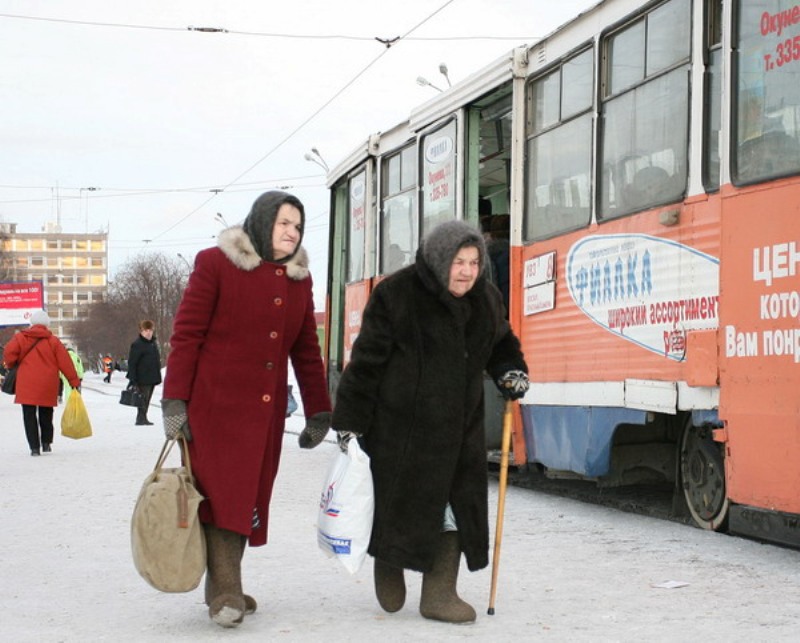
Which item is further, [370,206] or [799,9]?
[370,206]

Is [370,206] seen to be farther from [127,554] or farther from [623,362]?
[127,554]

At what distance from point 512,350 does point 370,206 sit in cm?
907

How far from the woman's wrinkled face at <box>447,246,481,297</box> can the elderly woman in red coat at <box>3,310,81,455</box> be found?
10.6 m

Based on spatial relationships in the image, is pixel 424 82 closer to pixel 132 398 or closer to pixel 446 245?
pixel 132 398

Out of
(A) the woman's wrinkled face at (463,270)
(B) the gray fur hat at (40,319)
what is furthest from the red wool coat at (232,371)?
(B) the gray fur hat at (40,319)

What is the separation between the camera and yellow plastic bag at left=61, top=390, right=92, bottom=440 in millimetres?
16359

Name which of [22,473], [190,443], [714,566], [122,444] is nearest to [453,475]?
[190,443]

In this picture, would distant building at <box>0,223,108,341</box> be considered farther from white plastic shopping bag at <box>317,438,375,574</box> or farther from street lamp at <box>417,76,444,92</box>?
white plastic shopping bag at <box>317,438,375,574</box>

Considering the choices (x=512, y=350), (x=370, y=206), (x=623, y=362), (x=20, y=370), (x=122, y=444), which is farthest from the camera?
(x=122, y=444)

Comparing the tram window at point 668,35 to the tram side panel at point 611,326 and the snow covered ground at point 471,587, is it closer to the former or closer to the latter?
the tram side panel at point 611,326

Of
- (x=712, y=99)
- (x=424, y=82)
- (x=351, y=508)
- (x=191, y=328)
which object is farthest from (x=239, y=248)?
(x=424, y=82)

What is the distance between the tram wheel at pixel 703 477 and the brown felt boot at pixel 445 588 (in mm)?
2571

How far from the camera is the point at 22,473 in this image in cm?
1402

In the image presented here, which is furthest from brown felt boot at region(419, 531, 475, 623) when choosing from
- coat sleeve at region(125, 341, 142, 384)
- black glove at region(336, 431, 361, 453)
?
coat sleeve at region(125, 341, 142, 384)
